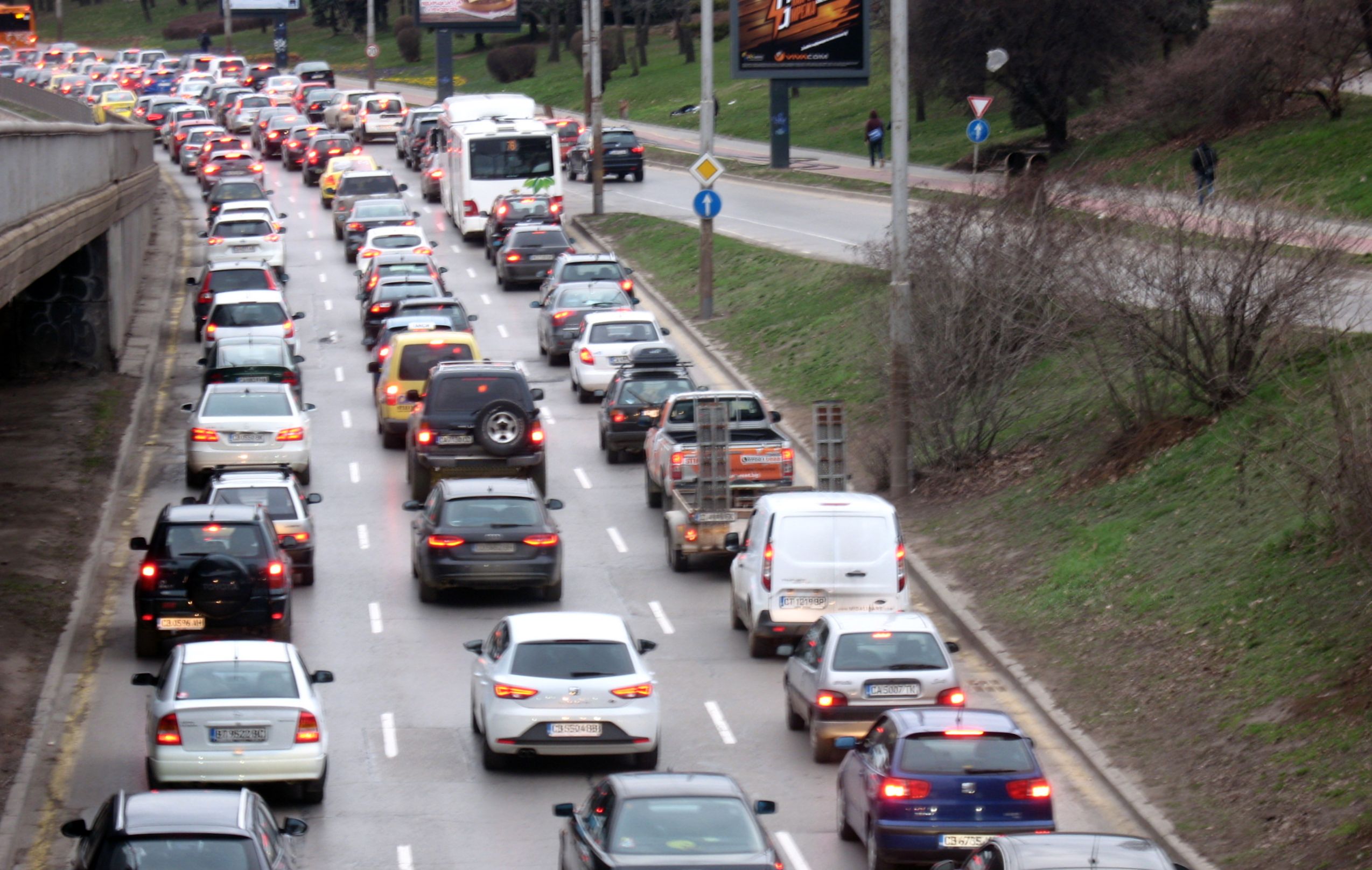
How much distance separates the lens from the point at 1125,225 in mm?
25578

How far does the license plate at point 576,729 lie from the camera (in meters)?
17.0

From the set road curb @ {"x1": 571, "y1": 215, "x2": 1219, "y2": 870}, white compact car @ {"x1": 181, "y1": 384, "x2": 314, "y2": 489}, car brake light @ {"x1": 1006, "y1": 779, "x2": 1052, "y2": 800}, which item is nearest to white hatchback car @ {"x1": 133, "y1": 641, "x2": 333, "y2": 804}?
car brake light @ {"x1": 1006, "y1": 779, "x2": 1052, "y2": 800}

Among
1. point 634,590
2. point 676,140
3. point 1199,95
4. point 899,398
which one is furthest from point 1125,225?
point 676,140

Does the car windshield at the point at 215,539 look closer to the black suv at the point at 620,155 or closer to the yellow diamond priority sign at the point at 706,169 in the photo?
the yellow diamond priority sign at the point at 706,169

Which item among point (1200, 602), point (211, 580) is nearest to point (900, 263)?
point (1200, 602)

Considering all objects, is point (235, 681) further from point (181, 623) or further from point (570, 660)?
point (181, 623)

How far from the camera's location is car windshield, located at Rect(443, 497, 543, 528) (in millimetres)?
23234

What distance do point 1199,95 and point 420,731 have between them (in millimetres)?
35787

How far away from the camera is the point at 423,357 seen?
3144cm

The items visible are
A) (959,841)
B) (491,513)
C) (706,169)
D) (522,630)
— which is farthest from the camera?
(706,169)

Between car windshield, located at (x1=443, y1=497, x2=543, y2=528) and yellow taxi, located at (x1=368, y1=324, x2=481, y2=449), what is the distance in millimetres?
7872

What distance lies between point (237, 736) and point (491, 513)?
7.80 metres

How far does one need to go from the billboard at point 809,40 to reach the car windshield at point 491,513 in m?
32.6

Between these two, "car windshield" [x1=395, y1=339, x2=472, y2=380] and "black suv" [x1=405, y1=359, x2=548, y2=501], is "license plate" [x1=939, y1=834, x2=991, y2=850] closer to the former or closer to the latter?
"black suv" [x1=405, y1=359, x2=548, y2=501]
